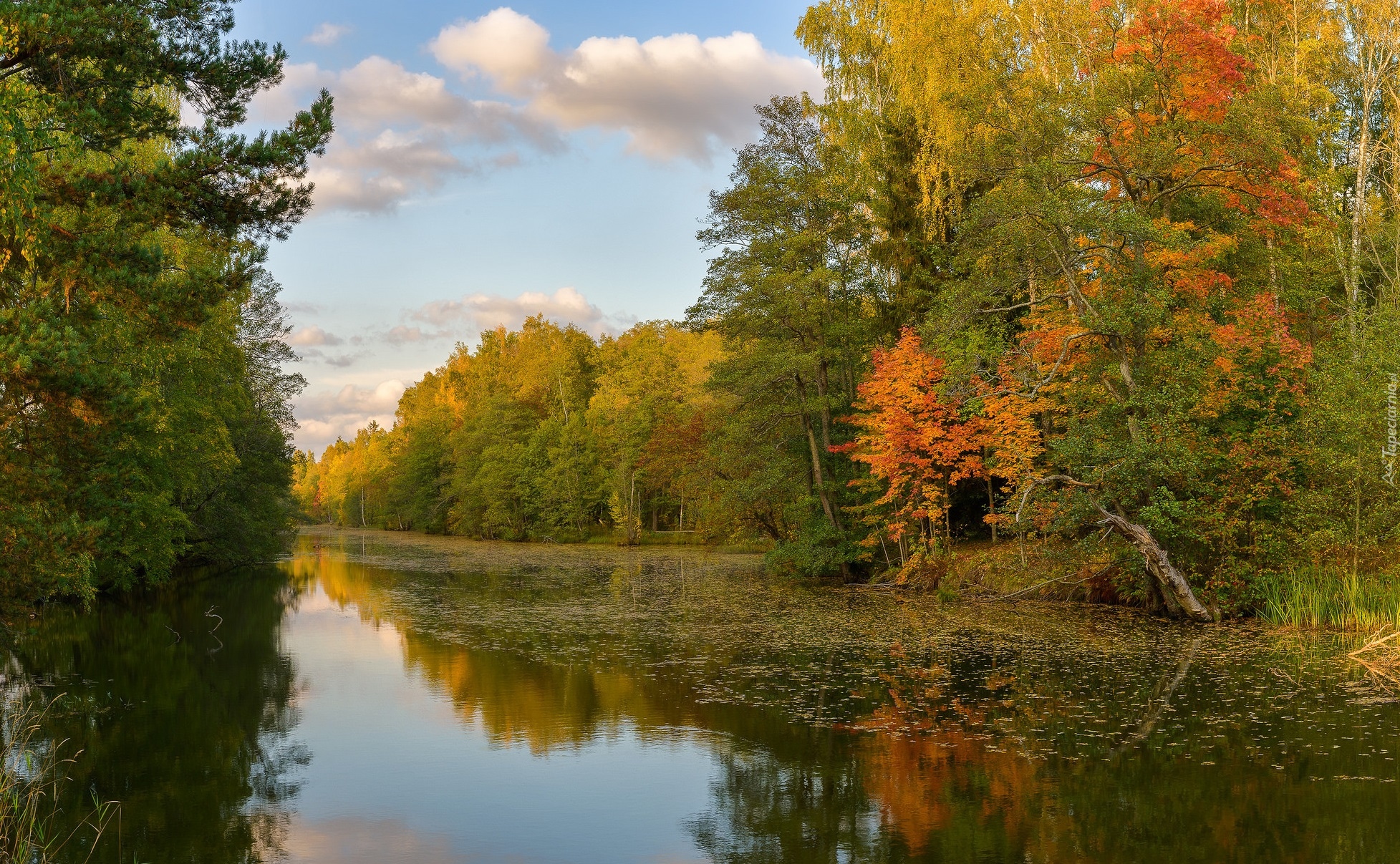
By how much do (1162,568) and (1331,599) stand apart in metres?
3.08

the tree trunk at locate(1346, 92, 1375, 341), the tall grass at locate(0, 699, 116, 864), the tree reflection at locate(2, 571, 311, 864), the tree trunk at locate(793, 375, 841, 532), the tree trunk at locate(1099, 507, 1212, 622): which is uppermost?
the tree trunk at locate(1346, 92, 1375, 341)

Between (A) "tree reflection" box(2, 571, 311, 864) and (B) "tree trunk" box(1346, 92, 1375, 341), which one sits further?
(B) "tree trunk" box(1346, 92, 1375, 341)

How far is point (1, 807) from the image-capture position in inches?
291

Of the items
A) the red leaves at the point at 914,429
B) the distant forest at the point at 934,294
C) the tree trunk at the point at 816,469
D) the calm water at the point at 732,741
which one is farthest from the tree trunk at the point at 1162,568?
the tree trunk at the point at 816,469

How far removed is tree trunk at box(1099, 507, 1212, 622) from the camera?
20453 mm

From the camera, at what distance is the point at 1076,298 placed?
→ 21.3 m

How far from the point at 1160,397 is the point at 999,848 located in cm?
1478

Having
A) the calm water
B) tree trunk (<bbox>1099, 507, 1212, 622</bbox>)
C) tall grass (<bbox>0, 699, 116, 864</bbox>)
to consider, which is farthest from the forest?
tall grass (<bbox>0, 699, 116, 864</bbox>)

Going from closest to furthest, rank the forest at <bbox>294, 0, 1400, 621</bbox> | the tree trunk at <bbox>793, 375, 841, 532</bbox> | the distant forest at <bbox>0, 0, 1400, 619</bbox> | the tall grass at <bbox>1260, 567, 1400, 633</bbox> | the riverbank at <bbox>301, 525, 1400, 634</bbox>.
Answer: the distant forest at <bbox>0, 0, 1400, 619</bbox> → the tall grass at <bbox>1260, 567, 1400, 633</bbox> → the riverbank at <bbox>301, 525, 1400, 634</bbox> → the forest at <bbox>294, 0, 1400, 621</bbox> → the tree trunk at <bbox>793, 375, 841, 532</bbox>

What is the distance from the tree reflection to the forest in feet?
52.7

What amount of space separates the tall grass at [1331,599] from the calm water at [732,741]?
144 cm

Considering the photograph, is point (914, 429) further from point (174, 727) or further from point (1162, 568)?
point (174, 727)

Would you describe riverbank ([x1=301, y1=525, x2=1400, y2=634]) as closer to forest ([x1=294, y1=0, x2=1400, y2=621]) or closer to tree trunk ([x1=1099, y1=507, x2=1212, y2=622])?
forest ([x1=294, y1=0, x2=1400, y2=621])

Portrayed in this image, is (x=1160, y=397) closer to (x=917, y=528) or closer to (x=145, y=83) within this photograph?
(x=917, y=528)
